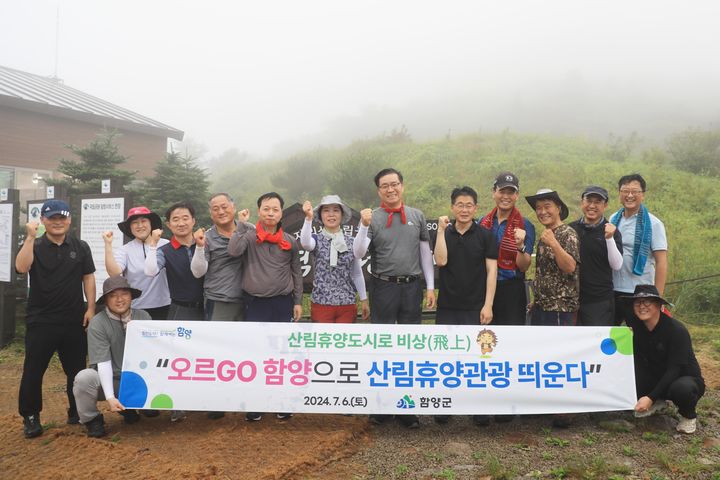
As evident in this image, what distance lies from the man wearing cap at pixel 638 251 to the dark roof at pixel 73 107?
51.4 ft

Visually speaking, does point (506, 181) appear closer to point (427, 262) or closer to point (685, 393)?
point (427, 262)

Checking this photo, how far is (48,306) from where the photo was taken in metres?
3.99

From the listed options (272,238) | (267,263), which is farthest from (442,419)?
(272,238)

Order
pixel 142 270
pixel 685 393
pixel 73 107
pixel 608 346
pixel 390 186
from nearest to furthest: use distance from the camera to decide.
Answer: pixel 685 393 → pixel 608 346 → pixel 390 186 → pixel 142 270 → pixel 73 107

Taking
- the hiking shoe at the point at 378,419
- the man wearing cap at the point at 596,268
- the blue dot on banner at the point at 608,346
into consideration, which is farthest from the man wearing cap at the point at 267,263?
the blue dot on banner at the point at 608,346

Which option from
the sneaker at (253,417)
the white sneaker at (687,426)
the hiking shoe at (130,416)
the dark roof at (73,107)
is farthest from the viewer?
the dark roof at (73,107)

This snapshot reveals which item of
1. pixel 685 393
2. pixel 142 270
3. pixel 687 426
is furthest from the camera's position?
pixel 142 270

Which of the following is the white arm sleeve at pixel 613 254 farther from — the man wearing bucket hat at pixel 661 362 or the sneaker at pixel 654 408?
the sneaker at pixel 654 408

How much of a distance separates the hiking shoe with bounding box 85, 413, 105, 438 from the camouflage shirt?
12.9 feet

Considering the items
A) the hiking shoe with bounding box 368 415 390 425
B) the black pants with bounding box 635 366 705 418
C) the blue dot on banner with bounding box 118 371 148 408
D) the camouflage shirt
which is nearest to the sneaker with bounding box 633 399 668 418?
the black pants with bounding box 635 366 705 418

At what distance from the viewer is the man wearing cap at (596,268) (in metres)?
4.03

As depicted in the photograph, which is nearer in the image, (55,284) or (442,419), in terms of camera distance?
(55,284)

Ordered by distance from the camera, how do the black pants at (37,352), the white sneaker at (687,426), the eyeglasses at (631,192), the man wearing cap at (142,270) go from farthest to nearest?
1. the man wearing cap at (142,270)
2. the eyeglasses at (631,192)
3. the black pants at (37,352)
4. the white sneaker at (687,426)

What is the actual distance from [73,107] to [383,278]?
1630cm
